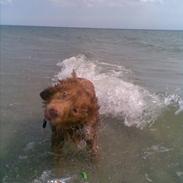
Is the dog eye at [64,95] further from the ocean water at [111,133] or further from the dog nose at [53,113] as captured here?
the ocean water at [111,133]

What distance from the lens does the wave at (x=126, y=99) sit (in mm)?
9281

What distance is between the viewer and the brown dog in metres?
5.21

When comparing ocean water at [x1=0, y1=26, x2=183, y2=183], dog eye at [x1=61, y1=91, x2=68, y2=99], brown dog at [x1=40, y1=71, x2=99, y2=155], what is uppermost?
dog eye at [x1=61, y1=91, x2=68, y2=99]

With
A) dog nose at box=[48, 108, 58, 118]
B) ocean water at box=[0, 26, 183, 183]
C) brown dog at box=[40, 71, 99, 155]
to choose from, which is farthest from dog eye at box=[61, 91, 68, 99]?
ocean water at box=[0, 26, 183, 183]

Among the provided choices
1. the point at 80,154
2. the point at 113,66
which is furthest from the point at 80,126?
the point at 113,66

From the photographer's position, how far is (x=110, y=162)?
6.73 m

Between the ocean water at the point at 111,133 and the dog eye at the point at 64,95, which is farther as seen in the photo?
the ocean water at the point at 111,133

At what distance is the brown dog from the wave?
2.62 meters

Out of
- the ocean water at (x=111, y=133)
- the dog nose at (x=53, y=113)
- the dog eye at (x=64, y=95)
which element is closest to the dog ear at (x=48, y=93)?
the dog eye at (x=64, y=95)

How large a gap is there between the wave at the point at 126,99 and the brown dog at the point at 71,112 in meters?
2.62

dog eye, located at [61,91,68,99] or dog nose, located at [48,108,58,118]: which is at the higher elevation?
dog eye, located at [61,91,68,99]

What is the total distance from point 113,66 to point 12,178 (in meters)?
11.4

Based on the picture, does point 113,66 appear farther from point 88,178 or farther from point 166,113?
point 88,178

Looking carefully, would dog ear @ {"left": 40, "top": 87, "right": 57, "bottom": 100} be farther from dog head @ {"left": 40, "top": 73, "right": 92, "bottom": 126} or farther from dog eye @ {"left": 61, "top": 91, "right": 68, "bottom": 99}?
dog eye @ {"left": 61, "top": 91, "right": 68, "bottom": 99}
